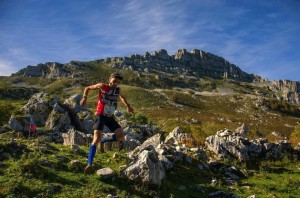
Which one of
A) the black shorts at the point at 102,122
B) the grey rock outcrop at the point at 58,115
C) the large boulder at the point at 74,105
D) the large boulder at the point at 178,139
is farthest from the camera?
the large boulder at the point at 74,105

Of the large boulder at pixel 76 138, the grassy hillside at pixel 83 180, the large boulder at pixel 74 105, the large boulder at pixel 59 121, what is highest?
the large boulder at pixel 74 105

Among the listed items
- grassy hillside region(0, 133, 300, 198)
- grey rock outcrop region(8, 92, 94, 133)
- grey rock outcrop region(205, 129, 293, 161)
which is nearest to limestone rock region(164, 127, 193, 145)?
grey rock outcrop region(205, 129, 293, 161)

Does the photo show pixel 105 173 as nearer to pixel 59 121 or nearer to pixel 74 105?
pixel 59 121

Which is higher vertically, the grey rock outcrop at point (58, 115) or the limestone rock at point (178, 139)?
the grey rock outcrop at point (58, 115)

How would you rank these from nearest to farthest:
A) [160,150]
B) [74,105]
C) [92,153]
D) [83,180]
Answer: [83,180]
[92,153]
[160,150]
[74,105]

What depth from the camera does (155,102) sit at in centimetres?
17075

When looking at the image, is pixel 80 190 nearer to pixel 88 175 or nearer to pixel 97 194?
pixel 97 194

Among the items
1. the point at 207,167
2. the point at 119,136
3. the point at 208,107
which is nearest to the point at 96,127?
the point at 119,136

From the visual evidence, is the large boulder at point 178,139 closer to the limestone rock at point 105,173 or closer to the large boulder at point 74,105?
the limestone rock at point 105,173

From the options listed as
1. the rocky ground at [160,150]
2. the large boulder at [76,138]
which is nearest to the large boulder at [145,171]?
the rocky ground at [160,150]

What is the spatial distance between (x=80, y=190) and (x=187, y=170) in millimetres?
7084

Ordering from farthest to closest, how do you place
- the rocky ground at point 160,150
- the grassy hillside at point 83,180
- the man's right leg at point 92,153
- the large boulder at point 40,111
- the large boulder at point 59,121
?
the large boulder at point 40,111 → the large boulder at point 59,121 → the rocky ground at point 160,150 → the man's right leg at point 92,153 → the grassy hillside at point 83,180

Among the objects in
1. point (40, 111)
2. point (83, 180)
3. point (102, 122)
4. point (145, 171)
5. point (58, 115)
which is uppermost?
point (40, 111)

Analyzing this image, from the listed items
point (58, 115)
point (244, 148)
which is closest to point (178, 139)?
point (244, 148)
